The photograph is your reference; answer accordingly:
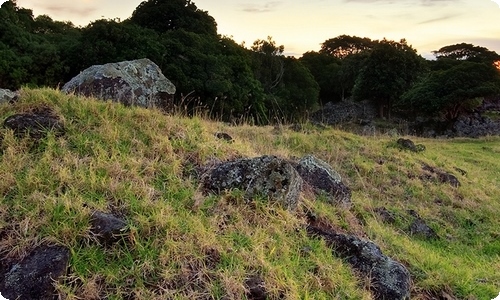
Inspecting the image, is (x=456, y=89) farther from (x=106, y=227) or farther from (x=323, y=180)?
(x=106, y=227)

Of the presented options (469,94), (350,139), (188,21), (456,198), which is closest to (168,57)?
(188,21)

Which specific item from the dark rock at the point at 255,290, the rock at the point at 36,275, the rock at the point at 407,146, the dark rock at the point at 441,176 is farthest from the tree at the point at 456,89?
the rock at the point at 36,275

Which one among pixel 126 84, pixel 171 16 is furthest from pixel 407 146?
pixel 171 16

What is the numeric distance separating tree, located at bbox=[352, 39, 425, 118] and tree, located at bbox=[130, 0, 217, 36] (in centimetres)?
1425

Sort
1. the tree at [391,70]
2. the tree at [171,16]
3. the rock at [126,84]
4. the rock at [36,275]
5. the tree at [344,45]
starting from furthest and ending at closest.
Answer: the tree at [344,45] → the tree at [391,70] → the tree at [171,16] → the rock at [126,84] → the rock at [36,275]

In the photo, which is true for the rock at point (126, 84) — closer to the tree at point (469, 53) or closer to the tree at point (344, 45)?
the tree at point (469, 53)

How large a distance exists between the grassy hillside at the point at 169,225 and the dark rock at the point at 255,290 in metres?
0.04

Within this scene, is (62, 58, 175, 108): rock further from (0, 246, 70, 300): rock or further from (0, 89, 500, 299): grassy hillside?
(0, 246, 70, 300): rock

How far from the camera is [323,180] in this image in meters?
6.26

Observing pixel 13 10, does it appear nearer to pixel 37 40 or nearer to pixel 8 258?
pixel 37 40

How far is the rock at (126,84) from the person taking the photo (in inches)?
315

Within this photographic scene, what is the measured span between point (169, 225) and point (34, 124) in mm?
2327

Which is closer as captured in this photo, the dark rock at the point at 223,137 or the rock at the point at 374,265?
the rock at the point at 374,265

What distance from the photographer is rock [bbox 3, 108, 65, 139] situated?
16.1ft
